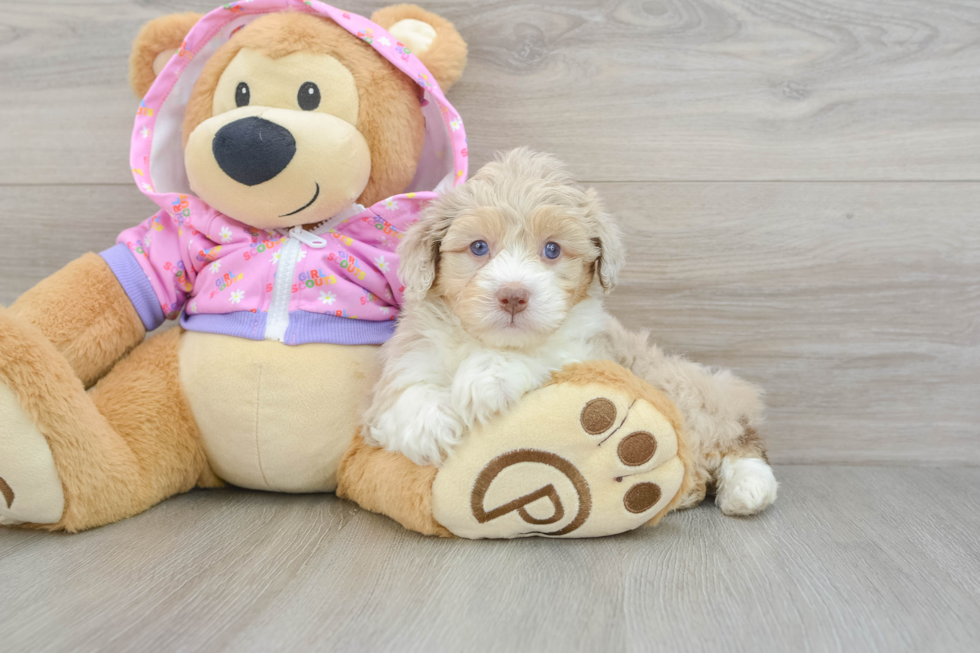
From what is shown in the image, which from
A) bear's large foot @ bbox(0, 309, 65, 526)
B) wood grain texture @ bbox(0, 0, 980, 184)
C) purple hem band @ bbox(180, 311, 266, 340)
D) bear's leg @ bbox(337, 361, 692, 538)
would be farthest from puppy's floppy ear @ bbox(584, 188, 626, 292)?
bear's large foot @ bbox(0, 309, 65, 526)

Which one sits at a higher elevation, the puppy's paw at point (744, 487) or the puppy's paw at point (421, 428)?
the puppy's paw at point (421, 428)

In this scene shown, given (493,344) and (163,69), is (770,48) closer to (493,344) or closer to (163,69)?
(493,344)

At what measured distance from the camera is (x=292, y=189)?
1.07 meters

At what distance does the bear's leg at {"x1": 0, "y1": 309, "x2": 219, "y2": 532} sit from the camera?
3.05 feet

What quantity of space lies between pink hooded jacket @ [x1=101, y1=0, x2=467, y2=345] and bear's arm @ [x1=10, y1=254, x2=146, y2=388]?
23 mm

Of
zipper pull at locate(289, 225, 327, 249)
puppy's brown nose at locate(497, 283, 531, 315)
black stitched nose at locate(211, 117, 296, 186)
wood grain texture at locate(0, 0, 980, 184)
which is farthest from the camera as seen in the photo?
wood grain texture at locate(0, 0, 980, 184)

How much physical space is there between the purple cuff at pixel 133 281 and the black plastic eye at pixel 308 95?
40 cm

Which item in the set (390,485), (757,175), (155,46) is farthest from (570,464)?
→ (155,46)

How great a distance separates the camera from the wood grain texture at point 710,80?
130cm

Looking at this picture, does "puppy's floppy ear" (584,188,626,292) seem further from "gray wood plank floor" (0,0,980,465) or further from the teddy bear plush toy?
"gray wood plank floor" (0,0,980,465)

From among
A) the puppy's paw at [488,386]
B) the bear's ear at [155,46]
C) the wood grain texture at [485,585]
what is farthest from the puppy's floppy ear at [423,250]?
the bear's ear at [155,46]

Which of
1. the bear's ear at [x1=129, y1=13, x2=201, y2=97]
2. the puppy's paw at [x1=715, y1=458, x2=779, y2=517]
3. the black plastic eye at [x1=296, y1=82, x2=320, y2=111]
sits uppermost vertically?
the bear's ear at [x1=129, y1=13, x2=201, y2=97]

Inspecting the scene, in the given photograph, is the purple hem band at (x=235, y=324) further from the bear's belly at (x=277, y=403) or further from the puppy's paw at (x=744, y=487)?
the puppy's paw at (x=744, y=487)

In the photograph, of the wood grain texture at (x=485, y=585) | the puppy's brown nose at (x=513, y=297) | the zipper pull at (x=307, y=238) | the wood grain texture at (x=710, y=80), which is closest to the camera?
the wood grain texture at (x=485, y=585)
